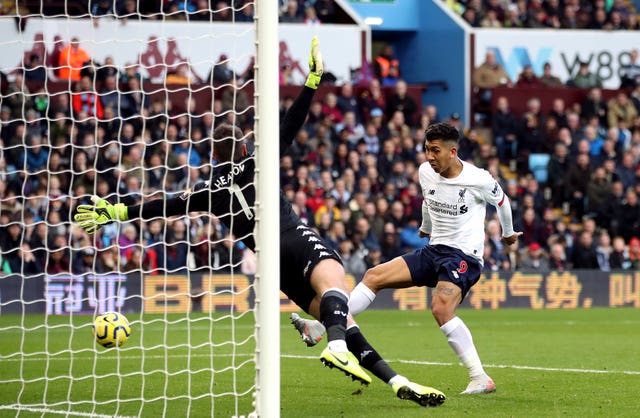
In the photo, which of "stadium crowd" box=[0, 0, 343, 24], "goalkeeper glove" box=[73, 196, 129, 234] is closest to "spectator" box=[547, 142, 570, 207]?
"stadium crowd" box=[0, 0, 343, 24]

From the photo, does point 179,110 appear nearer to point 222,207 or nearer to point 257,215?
point 222,207

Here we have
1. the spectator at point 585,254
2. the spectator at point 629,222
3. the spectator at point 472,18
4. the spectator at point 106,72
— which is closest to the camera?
the spectator at point 106,72

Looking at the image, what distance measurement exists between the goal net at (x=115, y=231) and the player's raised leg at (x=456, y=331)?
164 centimetres

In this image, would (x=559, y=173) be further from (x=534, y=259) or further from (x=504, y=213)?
(x=504, y=213)

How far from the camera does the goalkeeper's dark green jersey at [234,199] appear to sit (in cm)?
783

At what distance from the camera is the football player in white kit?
29.3 ft

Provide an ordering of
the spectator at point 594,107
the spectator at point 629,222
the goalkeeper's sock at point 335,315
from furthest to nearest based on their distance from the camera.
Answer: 1. the spectator at point 594,107
2. the spectator at point 629,222
3. the goalkeeper's sock at point 335,315

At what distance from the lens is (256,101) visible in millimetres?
6836

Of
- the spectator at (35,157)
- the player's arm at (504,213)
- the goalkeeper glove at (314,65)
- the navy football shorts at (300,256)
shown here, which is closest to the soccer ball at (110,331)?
the navy football shorts at (300,256)

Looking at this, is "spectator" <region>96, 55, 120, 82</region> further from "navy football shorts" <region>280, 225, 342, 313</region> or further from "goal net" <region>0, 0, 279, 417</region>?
"navy football shorts" <region>280, 225, 342, 313</region>

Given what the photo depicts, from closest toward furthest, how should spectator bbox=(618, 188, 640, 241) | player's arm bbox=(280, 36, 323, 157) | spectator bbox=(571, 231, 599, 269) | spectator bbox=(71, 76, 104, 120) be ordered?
player's arm bbox=(280, 36, 323, 157) → spectator bbox=(71, 76, 104, 120) → spectator bbox=(571, 231, 599, 269) → spectator bbox=(618, 188, 640, 241)

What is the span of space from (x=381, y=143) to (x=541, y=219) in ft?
11.7

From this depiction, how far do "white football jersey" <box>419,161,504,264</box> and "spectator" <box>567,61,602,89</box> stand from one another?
63.5ft

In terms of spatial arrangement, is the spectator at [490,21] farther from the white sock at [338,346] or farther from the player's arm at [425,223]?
the white sock at [338,346]
